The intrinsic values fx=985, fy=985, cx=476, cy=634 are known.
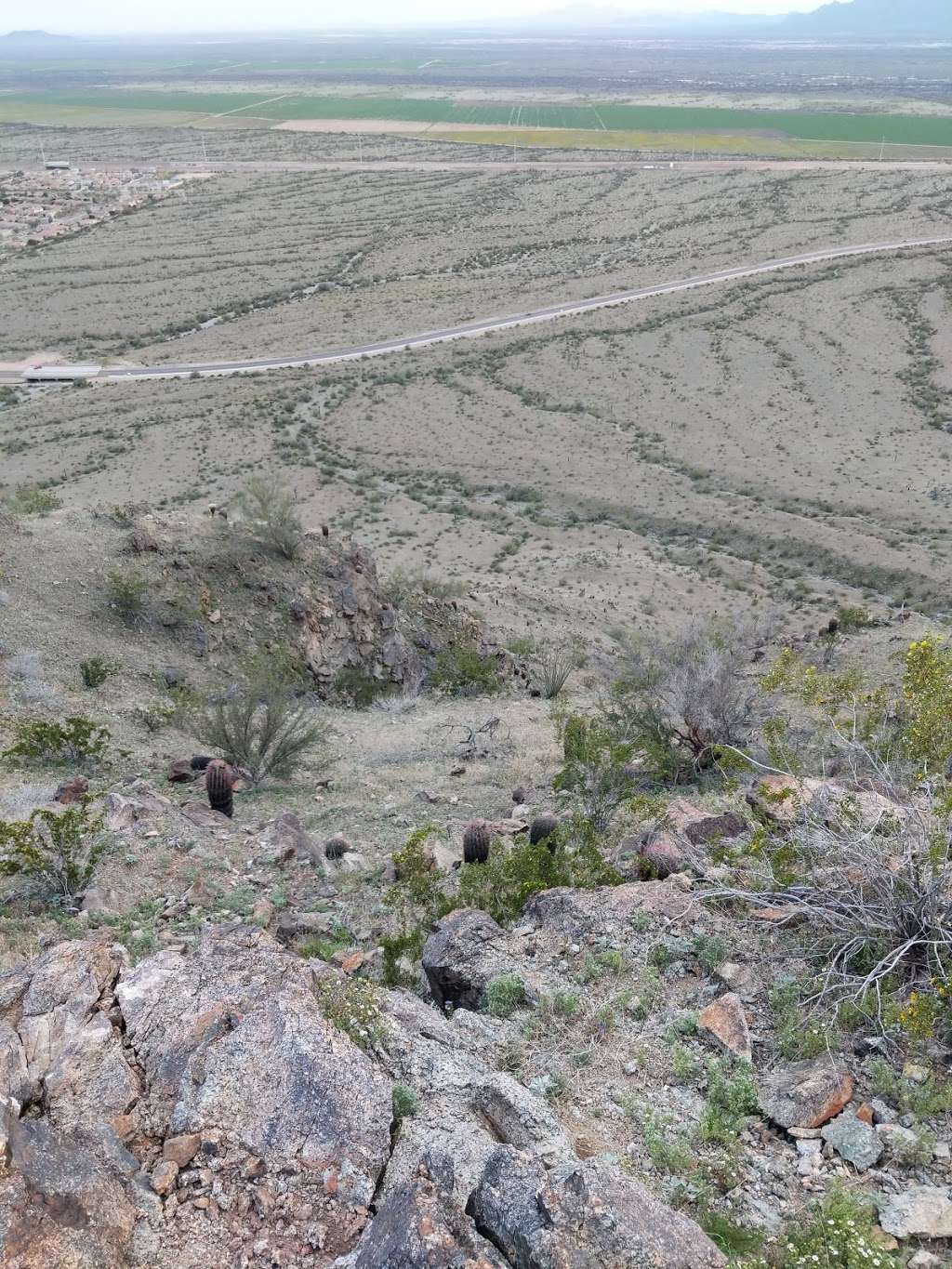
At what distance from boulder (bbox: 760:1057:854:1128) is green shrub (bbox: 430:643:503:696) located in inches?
494

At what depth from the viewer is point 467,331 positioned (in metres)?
54.1

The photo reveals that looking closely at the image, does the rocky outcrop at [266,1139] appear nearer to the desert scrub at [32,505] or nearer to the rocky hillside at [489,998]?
the rocky hillside at [489,998]

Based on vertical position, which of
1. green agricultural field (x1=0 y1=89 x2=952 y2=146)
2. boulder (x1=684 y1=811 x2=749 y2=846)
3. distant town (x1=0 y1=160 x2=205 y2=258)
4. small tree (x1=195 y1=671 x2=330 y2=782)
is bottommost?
small tree (x1=195 y1=671 x2=330 y2=782)

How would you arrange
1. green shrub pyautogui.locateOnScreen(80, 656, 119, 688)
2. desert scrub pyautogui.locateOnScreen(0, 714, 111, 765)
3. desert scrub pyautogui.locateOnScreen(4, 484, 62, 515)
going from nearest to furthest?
1. desert scrub pyautogui.locateOnScreen(0, 714, 111, 765)
2. green shrub pyautogui.locateOnScreen(80, 656, 119, 688)
3. desert scrub pyautogui.locateOnScreen(4, 484, 62, 515)

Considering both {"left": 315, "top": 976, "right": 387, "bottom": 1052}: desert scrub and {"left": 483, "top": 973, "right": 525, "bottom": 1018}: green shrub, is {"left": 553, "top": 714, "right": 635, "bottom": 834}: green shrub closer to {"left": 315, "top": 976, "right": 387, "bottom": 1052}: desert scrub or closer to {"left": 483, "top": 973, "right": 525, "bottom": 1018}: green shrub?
{"left": 483, "top": 973, "right": 525, "bottom": 1018}: green shrub

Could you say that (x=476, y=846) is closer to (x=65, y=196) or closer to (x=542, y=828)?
(x=542, y=828)

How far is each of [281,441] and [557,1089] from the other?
119 ft

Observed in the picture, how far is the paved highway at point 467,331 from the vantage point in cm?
4978

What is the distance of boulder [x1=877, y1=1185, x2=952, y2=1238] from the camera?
471 centimetres

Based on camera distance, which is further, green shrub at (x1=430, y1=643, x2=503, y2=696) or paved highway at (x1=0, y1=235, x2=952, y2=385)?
paved highway at (x1=0, y1=235, x2=952, y2=385)

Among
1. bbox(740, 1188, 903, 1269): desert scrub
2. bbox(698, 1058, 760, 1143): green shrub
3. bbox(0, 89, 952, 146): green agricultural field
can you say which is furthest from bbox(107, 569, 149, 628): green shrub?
bbox(0, 89, 952, 146): green agricultural field

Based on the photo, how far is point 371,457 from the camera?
3841 centimetres

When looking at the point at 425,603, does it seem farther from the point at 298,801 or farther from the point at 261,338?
the point at 261,338

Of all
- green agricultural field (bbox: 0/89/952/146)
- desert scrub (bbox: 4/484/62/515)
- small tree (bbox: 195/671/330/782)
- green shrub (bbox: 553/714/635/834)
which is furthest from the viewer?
green agricultural field (bbox: 0/89/952/146)
